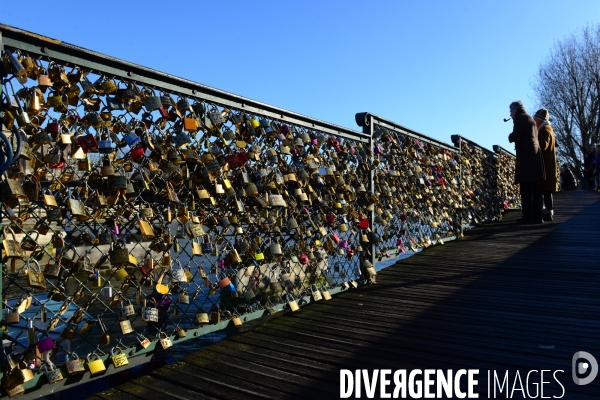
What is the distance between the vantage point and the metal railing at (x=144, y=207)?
6.53 ft

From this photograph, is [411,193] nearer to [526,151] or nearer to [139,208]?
[526,151]

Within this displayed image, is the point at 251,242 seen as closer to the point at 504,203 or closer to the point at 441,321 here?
the point at 441,321

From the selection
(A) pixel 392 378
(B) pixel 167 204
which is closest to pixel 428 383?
(A) pixel 392 378

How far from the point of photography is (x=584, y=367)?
236cm

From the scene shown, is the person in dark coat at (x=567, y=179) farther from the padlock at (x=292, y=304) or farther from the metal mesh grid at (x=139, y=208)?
the padlock at (x=292, y=304)

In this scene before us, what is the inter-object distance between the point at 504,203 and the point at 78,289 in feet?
30.4

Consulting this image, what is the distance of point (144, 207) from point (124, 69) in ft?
2.22

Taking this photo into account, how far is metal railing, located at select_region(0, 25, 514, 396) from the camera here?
1989 millimetres

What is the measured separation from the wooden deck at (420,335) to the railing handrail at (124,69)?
146cm

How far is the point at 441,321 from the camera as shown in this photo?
322 cm

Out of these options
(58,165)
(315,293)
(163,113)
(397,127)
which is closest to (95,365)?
(58,165)

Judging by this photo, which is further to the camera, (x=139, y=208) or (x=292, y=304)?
(x=292, y=304)

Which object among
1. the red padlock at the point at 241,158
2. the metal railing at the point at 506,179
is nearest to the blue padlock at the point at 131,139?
the red padlock at the point at 241,158

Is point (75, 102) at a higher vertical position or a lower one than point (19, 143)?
higher
